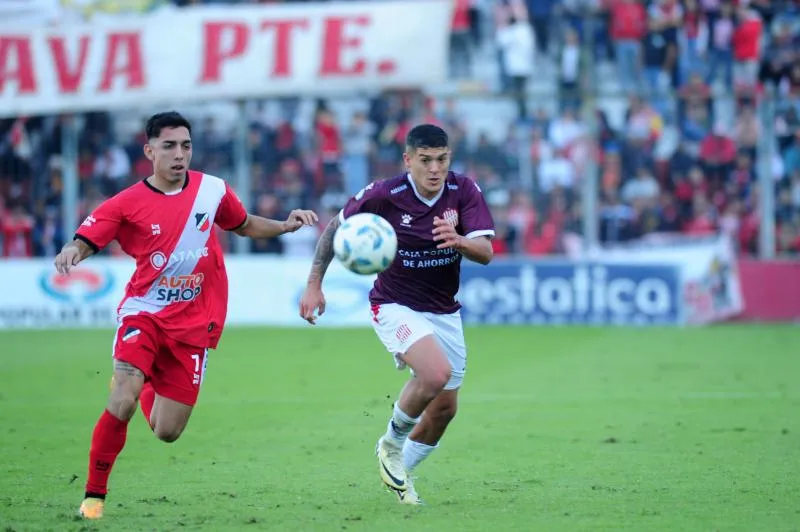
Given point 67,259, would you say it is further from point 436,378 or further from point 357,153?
point 357,153

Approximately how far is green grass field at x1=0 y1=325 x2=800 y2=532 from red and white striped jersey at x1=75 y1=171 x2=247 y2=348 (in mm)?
1166

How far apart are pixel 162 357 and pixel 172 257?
0.66 m

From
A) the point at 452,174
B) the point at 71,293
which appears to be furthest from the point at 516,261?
the point at 452,174

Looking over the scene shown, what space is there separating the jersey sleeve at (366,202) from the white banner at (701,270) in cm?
1411

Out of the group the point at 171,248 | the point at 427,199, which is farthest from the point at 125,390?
the point at 427,199

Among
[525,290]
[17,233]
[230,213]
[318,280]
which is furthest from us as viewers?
[17,233]

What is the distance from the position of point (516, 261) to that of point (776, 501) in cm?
1452

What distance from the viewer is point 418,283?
8227 mm

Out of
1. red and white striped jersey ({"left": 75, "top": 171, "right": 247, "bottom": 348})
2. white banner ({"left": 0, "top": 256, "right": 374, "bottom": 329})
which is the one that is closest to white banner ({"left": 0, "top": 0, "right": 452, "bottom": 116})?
white banner ({"left": 0, "top": 256, "right": 374, "bottom": 329})

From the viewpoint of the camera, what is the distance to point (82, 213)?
2344cm

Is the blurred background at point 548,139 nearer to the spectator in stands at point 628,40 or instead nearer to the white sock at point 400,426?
the spectator in stands at point 628,40

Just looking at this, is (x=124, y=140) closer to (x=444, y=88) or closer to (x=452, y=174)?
(x=444, y=88)

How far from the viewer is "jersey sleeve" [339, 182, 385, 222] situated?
8156 mm

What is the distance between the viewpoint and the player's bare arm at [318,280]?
8.08m
